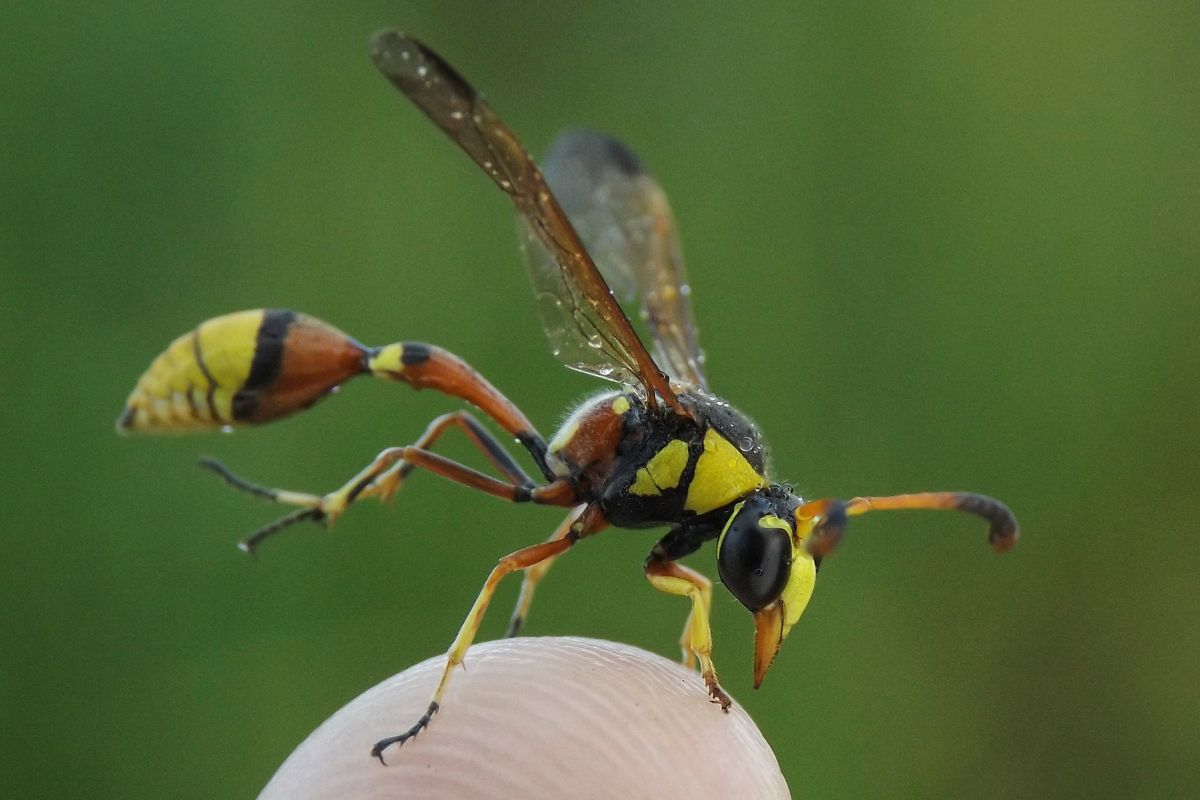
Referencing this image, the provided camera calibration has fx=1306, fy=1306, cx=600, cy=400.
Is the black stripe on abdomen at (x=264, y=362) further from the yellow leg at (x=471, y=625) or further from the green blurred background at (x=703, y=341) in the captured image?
the green blurred background at (x=703, y=341)

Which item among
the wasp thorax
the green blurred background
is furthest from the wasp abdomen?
the green blurred background

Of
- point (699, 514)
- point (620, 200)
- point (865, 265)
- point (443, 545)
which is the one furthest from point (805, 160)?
point (699, 514)

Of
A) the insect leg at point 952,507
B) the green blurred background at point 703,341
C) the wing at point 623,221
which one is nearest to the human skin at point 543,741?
the insect leg at point 952,507

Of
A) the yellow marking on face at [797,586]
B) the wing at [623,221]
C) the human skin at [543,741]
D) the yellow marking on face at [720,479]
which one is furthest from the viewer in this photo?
the wing at [623,221]

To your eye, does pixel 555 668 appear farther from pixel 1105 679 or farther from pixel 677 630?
pixel 1105 679

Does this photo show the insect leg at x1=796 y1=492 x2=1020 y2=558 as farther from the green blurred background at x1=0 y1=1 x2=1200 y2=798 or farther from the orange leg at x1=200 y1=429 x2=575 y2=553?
the green blurred background at x1=0 y1=1 x2=1200 y2=798

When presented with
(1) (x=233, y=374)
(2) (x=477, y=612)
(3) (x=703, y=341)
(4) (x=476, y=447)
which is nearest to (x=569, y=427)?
(4) (x=476, y=447)

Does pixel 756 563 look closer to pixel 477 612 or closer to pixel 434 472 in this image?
pixel 477 612
